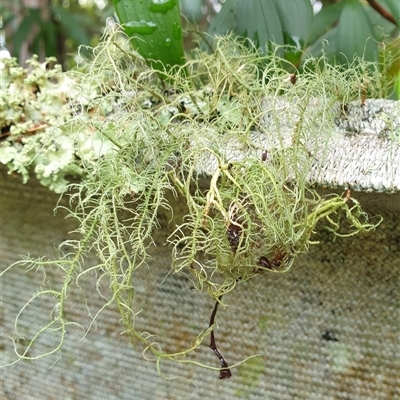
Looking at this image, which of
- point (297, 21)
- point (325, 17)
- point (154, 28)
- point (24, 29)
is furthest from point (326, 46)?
point (24, 29)

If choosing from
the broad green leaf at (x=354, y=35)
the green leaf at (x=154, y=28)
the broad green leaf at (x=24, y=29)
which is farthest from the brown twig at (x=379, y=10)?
the broad green leaf at (x=24, y=29)

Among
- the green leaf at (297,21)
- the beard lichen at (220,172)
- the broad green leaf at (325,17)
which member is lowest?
the beard lichen at (220,172)

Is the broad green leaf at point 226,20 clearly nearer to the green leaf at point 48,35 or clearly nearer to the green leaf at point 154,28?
the green leaf at point 154,28

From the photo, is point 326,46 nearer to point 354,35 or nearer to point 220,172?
point 354,35

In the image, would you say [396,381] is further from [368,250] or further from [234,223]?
[234,223]

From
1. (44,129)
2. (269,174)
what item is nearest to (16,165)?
(44,129)

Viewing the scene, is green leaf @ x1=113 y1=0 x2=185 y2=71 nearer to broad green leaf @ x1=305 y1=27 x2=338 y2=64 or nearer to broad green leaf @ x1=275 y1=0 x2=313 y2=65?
broad green leaf @ x1=275 y1=0 x2=313 y2=65
